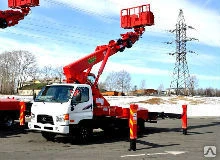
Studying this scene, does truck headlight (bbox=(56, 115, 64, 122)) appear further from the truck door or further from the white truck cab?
the truck door

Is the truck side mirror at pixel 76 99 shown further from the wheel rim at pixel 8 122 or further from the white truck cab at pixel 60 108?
the wheel rim at pixel 8 122

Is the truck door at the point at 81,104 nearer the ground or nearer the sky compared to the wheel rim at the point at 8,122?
nearer the sky

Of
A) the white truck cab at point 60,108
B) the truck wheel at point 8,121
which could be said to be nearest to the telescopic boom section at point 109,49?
the white truck cab at point 60,108

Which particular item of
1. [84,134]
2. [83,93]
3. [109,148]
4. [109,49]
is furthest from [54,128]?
[109,49]

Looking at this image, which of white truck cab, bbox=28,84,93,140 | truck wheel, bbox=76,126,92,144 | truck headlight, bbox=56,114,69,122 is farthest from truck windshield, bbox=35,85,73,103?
truck wheel, bbox=76,126,92,144

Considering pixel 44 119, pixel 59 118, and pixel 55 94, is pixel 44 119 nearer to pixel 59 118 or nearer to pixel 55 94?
pixel 59 118

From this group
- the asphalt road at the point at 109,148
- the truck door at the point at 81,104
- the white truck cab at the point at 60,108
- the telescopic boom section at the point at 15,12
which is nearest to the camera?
the asphalt road at the point at 109,148

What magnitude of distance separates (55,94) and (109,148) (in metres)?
2.83

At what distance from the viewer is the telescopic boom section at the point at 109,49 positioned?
46.2 ft

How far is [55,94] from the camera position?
12.3m

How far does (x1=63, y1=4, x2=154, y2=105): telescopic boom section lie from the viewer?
1409 centimetres

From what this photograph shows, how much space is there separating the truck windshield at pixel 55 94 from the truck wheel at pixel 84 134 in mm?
1172

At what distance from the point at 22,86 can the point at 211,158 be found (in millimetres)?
101272

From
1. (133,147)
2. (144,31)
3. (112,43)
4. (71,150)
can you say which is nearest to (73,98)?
(71,150)
